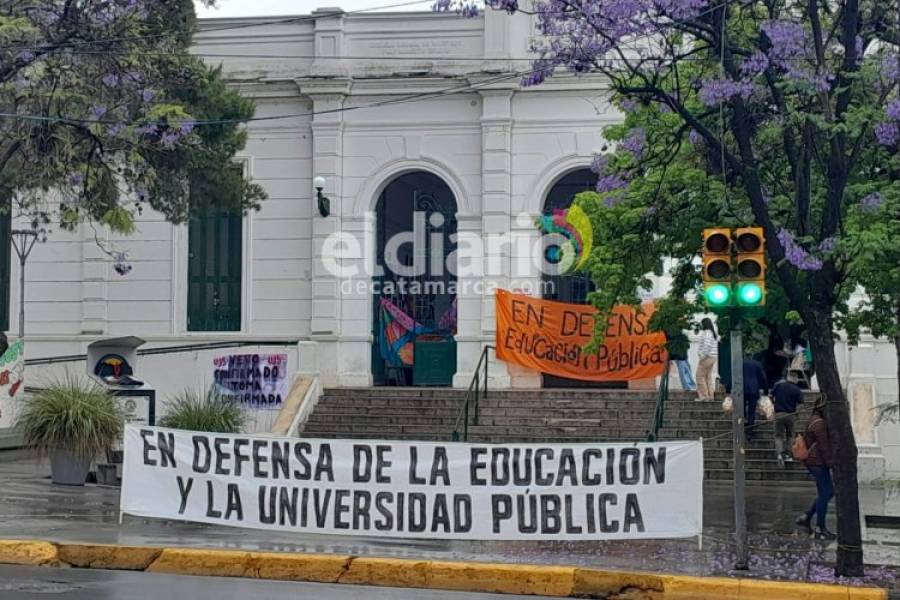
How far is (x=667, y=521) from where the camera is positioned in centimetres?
1188

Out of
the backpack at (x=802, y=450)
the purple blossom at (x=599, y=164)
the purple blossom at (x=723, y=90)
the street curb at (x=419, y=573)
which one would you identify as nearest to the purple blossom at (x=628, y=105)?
the purple blossom at (x=599, y=164)

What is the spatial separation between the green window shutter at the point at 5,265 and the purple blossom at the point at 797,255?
17987 mm

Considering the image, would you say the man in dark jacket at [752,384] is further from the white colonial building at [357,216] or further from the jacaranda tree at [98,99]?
the jacaranda tree at [98,99]

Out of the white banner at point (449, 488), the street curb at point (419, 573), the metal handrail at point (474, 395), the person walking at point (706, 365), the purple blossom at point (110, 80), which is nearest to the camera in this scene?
the street curb at point (419, 573)

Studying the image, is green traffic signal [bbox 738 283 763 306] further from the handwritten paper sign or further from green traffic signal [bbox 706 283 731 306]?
the handwritten paper sign

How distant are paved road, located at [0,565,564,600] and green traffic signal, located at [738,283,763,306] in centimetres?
336

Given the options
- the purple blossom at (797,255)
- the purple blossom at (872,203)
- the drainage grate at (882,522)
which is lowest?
the drainage grate at (882,522)

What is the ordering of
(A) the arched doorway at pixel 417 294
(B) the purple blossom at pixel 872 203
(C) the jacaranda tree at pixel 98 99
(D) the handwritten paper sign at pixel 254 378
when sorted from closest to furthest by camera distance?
(B) the purple blossom at pixel 872 203, (C) the jacaranda tree at pixel 98 99, (D) the handwritten paper sign at pixel 254 378, (A) the arched doorway at pixel 417 294

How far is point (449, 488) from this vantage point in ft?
39.7

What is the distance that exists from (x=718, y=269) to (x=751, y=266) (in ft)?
0.98

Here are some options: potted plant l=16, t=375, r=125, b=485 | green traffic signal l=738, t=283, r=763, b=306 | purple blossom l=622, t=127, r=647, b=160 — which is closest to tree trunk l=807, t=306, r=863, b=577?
green traffic signal l=738, t=283, r=763, b=306

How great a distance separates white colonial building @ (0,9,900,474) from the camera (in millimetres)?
22234

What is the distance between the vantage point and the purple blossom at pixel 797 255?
1077 cm

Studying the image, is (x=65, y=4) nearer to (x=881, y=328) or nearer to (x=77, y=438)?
(x=77, y=438)
